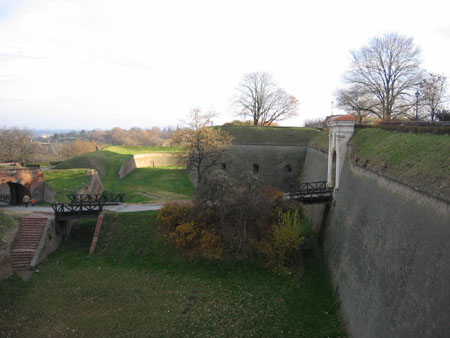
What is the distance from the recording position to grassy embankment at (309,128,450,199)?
801cm

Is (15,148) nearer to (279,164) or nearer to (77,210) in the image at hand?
(77,210)

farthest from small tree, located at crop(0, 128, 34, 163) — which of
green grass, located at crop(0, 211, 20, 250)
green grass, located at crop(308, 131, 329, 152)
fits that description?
green grass, located at crop(308, 131, 329, 152)

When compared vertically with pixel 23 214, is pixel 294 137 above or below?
above

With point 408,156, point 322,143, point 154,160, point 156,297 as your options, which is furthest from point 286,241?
point 154,160

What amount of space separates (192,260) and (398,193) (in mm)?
9135

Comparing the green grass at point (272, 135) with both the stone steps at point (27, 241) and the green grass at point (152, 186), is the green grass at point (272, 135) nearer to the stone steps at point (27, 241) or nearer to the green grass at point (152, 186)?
the green grass at point (152, 186)

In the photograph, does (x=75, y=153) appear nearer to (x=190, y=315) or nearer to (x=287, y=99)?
(x=287, y=99)

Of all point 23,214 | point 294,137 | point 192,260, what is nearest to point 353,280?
point 192,260

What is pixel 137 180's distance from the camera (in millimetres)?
30875

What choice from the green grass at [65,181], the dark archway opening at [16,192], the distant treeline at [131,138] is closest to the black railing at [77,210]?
the green grass at [65,181]

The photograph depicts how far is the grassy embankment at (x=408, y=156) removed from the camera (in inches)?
315

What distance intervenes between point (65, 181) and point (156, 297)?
557 inches

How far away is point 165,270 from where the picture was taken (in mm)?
13602

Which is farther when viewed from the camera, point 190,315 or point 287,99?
point 287,99
